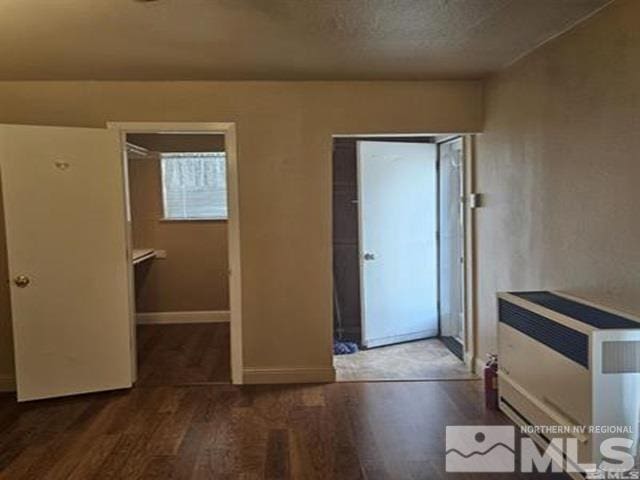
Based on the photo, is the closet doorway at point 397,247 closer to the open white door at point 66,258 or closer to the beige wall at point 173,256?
the beige wall at point 173,256

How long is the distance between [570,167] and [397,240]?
8.83ft

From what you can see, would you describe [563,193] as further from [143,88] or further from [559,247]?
[143,88]

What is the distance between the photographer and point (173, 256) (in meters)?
6.62

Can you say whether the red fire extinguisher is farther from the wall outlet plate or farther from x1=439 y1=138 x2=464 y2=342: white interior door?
x1=439 y1=138 x2=464 y2=342: white interior door

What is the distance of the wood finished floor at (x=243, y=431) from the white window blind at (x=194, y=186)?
2701 millimetres

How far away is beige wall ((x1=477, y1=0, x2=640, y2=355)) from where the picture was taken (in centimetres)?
259

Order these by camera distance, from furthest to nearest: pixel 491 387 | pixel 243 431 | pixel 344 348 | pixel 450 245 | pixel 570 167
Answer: pixel 450 245 < pixel 344 348 < pixel 491 387 < pixel 243 431 < pixel 570 167

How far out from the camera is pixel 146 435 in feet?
11.4

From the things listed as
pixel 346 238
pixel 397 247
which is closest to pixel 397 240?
pixel 397 247

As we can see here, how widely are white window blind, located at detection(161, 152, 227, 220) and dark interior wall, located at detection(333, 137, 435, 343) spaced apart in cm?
149

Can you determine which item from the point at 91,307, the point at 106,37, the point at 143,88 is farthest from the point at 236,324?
the point at 106,37

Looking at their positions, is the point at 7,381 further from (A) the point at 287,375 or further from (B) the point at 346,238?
(B) the point at 346,238

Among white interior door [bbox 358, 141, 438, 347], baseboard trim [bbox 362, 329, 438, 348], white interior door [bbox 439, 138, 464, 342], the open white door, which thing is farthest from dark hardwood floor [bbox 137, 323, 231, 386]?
white interior door [bbox 439, 138, 464, 342]

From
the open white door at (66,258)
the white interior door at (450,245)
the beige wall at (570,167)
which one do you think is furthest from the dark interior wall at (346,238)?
the open white door at (66,258)
